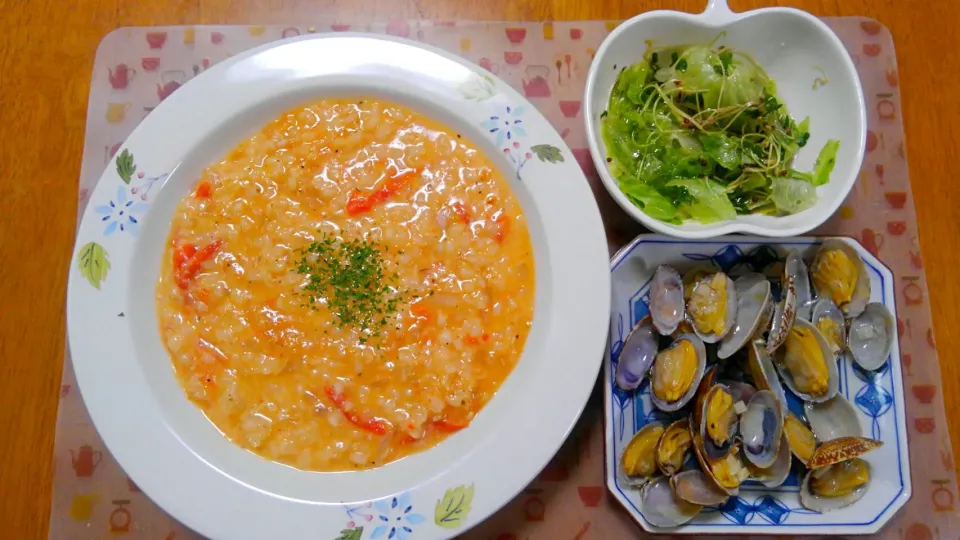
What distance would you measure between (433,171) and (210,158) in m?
0.74

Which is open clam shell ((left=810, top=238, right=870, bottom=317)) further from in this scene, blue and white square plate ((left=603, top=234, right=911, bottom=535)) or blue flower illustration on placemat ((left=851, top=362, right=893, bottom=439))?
blue flower illustration on placemat ((left=851, top=362, right=893, bottom=439))

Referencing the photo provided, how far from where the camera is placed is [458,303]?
2.18m

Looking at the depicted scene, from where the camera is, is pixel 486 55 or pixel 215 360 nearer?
pixel 215 360

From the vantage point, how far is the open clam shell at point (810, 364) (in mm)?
2238

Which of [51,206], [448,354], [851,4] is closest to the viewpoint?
[448,354]

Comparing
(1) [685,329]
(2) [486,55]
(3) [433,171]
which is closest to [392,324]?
(3) [433,171]

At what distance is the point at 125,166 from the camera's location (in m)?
2.18

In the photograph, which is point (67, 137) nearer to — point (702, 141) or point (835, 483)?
point (702, 141)

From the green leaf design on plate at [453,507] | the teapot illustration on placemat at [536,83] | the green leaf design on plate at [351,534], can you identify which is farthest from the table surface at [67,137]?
the green leaf design on plate at [453,507]

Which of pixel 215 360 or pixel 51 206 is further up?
pixel 51 206

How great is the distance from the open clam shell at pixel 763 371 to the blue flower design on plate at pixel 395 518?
1.15m

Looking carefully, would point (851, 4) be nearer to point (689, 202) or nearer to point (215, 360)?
point (689, 202)

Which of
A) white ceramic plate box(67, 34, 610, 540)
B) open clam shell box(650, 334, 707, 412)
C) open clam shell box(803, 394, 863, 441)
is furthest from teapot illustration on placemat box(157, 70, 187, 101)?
open clam shell box(803, 394, 863, 441)

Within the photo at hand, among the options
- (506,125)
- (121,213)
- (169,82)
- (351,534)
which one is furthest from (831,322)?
(169,82)
